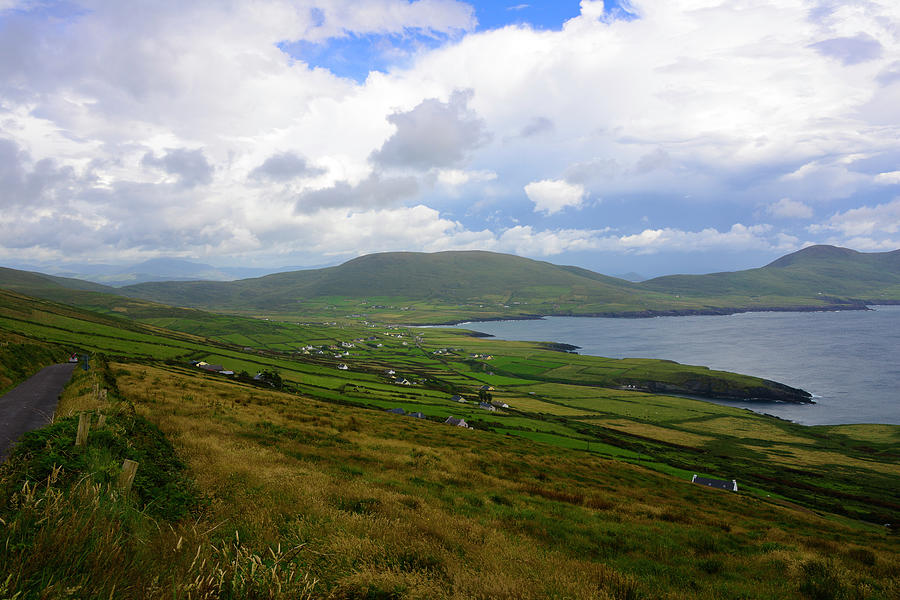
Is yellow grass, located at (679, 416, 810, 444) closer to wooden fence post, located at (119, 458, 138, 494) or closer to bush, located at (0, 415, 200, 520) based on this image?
bush, located at (0, 415, 200, 520)

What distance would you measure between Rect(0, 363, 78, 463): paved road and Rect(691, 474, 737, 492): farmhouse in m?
62.3

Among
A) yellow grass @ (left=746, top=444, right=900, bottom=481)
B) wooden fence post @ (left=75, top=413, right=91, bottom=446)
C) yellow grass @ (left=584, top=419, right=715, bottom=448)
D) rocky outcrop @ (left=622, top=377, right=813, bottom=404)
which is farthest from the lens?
rocky outcrop @ (left=622, top=377, right=813, bottom=404)

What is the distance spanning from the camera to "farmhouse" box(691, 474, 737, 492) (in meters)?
51.1

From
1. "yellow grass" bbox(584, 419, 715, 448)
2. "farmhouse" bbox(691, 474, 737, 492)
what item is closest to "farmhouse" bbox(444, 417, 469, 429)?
"farmhouse" bbox(691, 474, 737, 492)

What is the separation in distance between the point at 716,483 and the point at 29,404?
6679cm

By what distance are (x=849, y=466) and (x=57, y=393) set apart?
107m

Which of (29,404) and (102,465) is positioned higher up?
(102,465)

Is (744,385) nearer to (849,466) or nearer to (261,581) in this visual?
(849,466)

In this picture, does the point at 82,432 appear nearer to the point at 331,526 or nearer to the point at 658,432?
the point at 331,526

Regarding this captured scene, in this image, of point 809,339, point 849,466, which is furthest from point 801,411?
point 809,339

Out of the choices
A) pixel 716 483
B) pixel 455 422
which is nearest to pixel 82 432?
pixel 455 422

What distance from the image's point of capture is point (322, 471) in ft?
47.4

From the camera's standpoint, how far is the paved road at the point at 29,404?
15625mm

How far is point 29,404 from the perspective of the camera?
22500 millimetres
